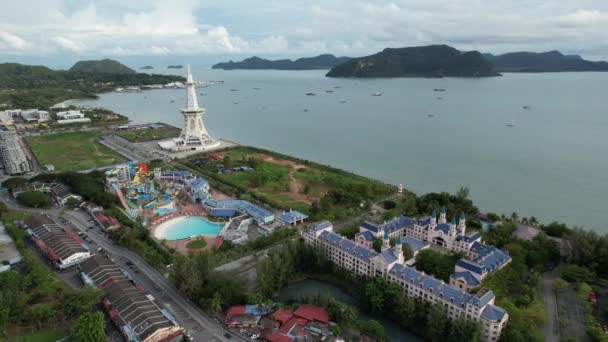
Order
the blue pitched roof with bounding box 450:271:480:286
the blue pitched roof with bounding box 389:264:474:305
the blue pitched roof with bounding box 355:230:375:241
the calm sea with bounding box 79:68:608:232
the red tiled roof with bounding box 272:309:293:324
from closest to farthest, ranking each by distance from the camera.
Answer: the blue pitched roof with bounding box 389:264:474:305
the red tiled roof with bounding box 272:309:293:324
the blue pitched roof with bounding box 450:271:480:286
the blue pitched roof with bounding box 355:230:375:241
the calm sea with bounding box 79:68:608:232

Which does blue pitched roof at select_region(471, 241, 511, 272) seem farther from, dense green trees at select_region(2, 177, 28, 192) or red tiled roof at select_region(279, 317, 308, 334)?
dense green trees at select_region(2, 177, 28, 192)

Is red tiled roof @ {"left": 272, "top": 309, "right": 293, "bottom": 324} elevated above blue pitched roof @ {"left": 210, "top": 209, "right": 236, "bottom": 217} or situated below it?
above

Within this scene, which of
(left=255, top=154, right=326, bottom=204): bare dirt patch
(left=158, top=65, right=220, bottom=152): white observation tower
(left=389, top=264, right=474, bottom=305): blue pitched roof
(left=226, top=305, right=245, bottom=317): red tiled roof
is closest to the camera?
(left=389, top=264, right=474, bottom=305): blue pitched roof

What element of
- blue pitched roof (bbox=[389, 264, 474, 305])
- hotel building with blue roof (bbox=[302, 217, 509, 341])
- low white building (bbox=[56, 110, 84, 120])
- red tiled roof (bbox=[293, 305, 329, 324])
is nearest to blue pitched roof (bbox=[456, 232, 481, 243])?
hotel building with blue roof (bbox=[302, 217, 509, 341])

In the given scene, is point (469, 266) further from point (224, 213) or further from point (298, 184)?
point (298, 184)

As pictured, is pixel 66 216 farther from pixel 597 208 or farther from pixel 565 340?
pixel 597 208

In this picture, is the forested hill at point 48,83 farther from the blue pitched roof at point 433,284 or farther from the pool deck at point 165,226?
the blue pitched roof at point 433,284
